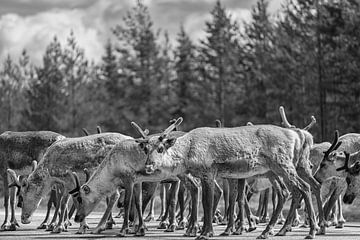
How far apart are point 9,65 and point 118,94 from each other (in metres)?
10.8

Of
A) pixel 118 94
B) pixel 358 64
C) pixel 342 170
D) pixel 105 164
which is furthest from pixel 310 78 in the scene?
pixel 105 164

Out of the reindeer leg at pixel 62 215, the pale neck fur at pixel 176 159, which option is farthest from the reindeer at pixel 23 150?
the pale neck fur at pixel 176 159

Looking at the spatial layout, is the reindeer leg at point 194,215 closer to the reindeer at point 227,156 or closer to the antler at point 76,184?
the reindeer at point 227,156

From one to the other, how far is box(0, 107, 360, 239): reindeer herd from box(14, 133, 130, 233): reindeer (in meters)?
0.02

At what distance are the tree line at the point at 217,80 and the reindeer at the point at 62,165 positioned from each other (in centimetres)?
2280

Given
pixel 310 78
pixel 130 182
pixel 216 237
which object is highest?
pixel 310 78

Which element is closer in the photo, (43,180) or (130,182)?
(130,182)

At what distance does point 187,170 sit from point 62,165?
12.3 ft

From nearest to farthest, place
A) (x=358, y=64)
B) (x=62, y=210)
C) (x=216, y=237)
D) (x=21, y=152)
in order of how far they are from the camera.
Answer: (x=216, y=237) → (x=62, y=210) → (x=21, y=152) → (x=358, y=64)

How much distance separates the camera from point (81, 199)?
15453mm

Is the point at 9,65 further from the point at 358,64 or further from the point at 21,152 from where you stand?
the point at 21,152

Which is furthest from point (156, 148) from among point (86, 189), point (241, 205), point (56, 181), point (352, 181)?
point (352, 181)

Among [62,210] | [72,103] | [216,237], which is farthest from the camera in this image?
[72,103]

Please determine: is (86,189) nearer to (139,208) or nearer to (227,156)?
(139,208)
